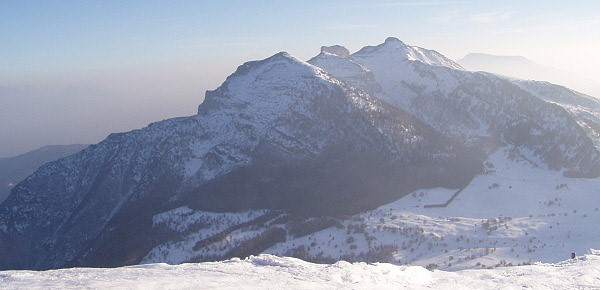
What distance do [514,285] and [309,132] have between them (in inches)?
4706

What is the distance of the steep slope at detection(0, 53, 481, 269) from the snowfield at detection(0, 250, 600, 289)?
3100 inches

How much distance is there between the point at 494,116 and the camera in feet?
573

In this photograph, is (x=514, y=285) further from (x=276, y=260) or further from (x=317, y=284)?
(x=276, y=260)

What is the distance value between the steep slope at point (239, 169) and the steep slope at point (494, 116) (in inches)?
706

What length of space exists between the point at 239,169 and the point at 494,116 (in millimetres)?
94176

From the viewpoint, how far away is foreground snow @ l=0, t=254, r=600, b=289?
3048 cm

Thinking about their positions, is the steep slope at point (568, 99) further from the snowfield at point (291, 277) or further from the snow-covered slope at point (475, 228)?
the snowfield at point (291, 277)

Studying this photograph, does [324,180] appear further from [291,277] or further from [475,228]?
[291,277]

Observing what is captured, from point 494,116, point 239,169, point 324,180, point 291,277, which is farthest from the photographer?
point 494,116

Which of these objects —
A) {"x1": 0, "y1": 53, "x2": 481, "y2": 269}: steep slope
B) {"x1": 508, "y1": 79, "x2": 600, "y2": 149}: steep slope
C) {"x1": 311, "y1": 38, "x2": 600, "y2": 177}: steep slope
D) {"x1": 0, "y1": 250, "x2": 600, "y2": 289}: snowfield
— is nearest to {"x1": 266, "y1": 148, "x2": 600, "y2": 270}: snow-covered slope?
{"x1": 0, "y1": 53, "x2": 481, "y2": 269}: steep slope

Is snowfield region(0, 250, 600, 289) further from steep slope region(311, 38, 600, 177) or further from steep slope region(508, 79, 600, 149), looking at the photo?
steep slope region(508, 79, 600, 149)

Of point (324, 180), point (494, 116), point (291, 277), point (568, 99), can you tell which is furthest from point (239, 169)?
point (568, 99)

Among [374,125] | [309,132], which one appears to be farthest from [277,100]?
[374,125]

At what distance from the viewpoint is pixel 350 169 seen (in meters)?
143
